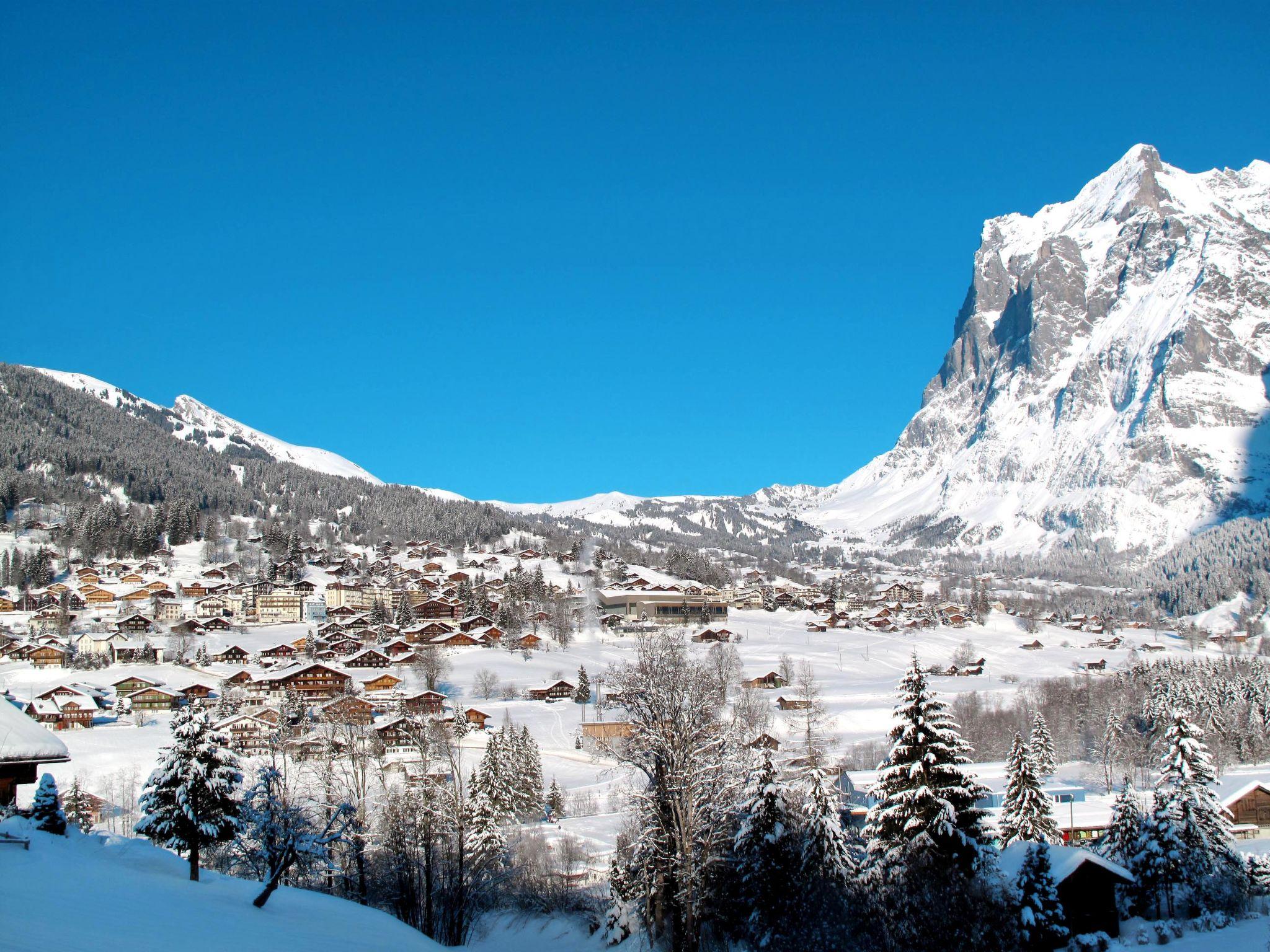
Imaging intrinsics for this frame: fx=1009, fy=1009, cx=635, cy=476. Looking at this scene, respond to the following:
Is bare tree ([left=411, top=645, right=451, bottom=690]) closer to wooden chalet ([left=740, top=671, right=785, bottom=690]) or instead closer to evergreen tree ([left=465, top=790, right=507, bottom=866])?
wooden chalet ([left=740, top=671, right=785, bottom=690])

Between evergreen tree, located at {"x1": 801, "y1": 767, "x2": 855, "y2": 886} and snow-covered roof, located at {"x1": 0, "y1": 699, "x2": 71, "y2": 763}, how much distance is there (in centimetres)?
1713

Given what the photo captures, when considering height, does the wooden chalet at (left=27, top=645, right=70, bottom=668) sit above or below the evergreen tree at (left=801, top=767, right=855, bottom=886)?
above

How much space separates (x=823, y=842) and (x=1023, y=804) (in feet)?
44.1

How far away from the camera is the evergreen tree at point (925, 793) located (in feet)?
73.3

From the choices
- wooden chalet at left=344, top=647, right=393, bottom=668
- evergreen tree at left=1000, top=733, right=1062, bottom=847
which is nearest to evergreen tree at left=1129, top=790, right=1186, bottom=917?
evergreen tree at left=1000, top=733, right=1062, bottom=847

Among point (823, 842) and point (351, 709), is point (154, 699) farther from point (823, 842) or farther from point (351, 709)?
point (823, 842)

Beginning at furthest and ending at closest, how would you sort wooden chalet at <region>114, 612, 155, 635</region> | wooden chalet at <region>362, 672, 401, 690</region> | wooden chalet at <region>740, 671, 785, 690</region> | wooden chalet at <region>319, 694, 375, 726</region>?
wooden chalet at <region>114, 612, 155, 635</region> → wooden chalet at <region>740, 671, 785, 690</region> → wooden chalet at <region>362, 672, 401, 690</region> → wooden chalet at <region>319, 694, 375, 726</region>

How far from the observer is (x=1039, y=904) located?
1057 inches

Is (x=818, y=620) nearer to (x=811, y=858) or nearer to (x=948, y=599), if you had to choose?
(x=948, y=599)

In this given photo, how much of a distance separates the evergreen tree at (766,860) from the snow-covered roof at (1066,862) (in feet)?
28.4

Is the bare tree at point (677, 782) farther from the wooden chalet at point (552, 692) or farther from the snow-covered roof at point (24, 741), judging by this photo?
the wooden chalet at point (552, 692)

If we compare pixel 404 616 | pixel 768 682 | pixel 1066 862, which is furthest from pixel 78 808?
pixel 404 616

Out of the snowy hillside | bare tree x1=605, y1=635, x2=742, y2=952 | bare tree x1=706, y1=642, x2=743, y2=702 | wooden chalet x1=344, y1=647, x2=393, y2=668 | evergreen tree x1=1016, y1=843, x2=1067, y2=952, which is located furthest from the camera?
wooden chalet x1=344, y1=647, x2=393, y2=668

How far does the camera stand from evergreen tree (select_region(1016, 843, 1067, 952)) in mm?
26469
